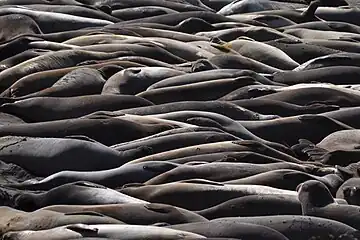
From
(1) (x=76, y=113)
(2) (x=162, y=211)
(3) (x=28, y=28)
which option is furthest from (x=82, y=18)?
(2) (x=162, y=211)

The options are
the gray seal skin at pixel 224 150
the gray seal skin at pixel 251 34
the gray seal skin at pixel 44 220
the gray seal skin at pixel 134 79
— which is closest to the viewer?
the gray seal skin at pixel 44 220

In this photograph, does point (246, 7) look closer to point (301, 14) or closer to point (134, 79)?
point (301, 14)

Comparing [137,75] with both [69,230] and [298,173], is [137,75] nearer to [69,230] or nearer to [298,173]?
[298,173]

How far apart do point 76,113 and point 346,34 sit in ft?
15.1

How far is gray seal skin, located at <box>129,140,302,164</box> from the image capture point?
7.57m

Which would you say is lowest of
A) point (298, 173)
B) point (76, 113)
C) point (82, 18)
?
point (82, 18)

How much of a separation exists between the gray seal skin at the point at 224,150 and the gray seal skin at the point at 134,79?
1.89 meters

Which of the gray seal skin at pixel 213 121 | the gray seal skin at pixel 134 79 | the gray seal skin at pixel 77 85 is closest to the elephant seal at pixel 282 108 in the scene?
the gray seal skin at pixel 213 121

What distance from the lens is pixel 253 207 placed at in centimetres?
629

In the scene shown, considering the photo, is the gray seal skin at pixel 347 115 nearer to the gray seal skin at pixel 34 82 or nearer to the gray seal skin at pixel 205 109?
the gray seal skin at pixel 205 109

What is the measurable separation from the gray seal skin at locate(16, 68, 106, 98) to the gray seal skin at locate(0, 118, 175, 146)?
108 centimetres

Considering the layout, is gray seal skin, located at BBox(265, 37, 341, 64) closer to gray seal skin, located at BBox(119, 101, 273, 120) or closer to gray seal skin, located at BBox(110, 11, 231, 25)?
gray seal skin, located at BBox(110, 11, 231, 25)

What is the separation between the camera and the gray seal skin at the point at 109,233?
221 inches

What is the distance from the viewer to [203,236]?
567 cm
